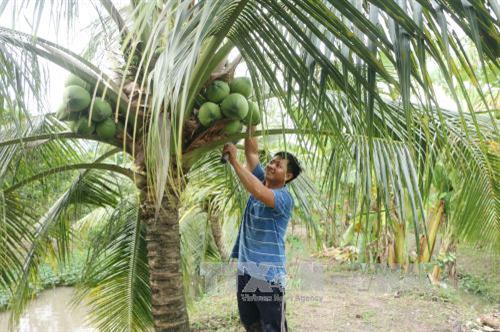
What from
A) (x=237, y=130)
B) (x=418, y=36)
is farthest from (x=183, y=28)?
(x=237, y=130)

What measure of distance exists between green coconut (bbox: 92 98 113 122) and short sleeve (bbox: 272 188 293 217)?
2.72ft

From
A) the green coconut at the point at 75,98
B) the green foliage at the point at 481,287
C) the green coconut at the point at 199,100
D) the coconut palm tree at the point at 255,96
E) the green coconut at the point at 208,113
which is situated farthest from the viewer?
the green foliage at the point at 481,287

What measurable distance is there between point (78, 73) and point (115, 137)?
0.39 meters

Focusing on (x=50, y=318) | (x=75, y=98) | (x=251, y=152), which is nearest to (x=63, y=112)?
(x=75, y=98)

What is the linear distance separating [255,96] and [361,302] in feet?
12.3

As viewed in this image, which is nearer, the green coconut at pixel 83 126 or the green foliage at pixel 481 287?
the green coconut at pixel 83 126

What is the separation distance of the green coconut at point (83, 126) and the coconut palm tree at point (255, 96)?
5.5 inches

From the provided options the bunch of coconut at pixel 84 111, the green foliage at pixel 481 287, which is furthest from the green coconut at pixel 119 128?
the green foliage at pixel 481 287

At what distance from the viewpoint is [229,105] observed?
2062 mm

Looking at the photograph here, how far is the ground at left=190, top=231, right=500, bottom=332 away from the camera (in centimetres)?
442

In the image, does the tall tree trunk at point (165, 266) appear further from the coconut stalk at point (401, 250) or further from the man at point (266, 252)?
the coconut stalk at point (401, 250)

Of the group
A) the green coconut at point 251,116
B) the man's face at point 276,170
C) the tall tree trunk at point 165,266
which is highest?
the green coconut at point 251,116

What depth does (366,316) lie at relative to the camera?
15.0 ft

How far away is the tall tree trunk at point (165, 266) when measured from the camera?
97.9 inches
